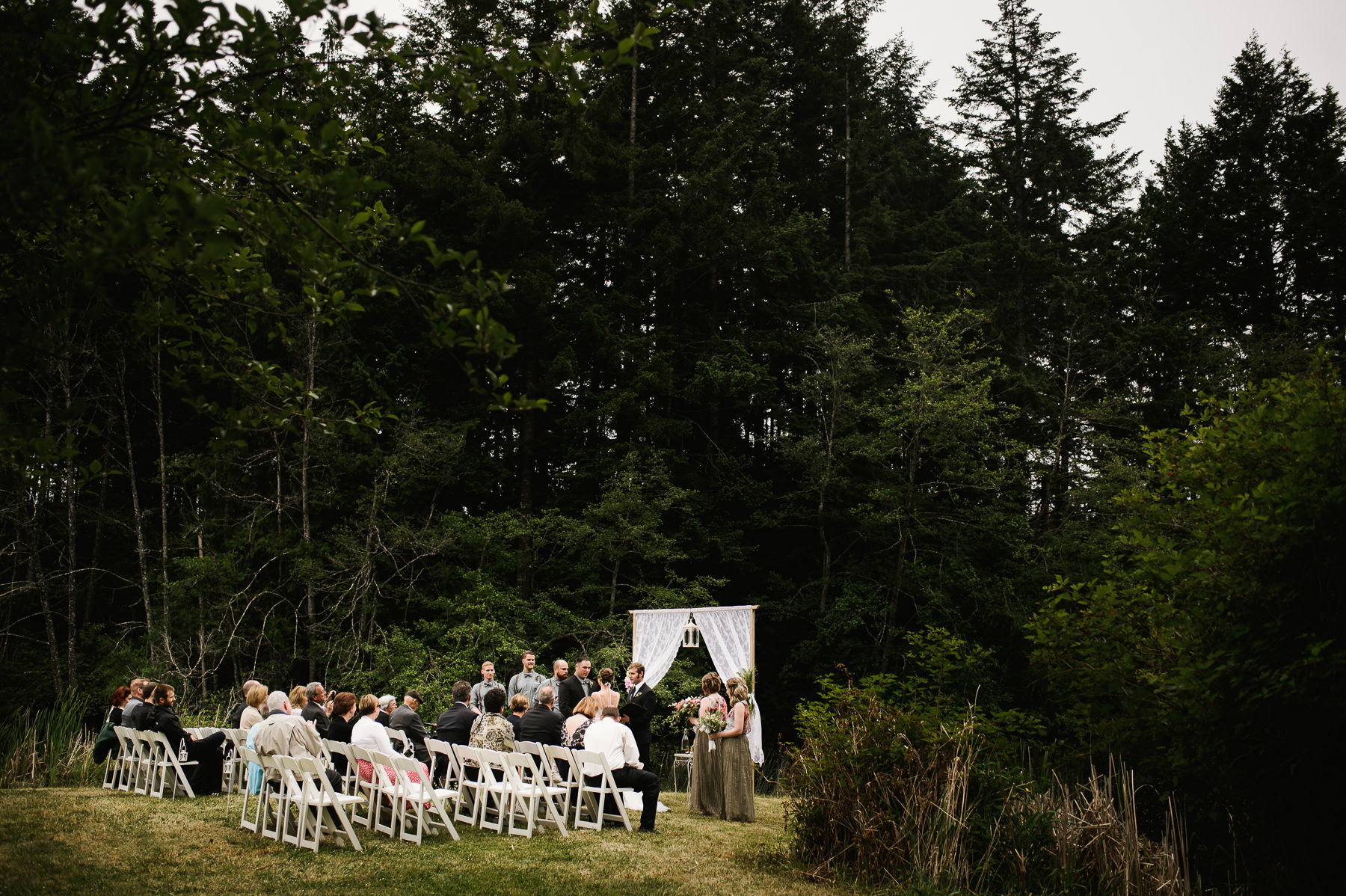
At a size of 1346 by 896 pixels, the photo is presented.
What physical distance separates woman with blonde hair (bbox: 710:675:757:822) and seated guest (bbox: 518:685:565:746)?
162 cm

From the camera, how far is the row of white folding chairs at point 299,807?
6.11 meters

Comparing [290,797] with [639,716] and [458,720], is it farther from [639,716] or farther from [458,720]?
[639,716]

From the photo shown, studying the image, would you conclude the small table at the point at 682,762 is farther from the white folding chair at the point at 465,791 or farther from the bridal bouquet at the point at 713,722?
the white folding chair at the point at 465,791

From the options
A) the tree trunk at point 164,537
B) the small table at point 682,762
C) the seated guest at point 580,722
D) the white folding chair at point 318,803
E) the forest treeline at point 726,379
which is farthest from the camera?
the forest treeline at point 726,379

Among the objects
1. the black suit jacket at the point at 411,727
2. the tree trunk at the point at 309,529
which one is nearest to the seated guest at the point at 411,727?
the black suit jacket at the point at 411,727

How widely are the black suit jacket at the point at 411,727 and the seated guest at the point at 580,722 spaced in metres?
1.23

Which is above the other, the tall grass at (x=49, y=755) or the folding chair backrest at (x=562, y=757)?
the folding chair backrest at (x=562, y=757)

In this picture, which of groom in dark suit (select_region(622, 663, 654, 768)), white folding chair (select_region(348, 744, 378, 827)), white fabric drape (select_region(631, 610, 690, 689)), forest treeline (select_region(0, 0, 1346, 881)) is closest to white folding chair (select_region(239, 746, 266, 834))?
white folding chair (select_region(348, 744, 378, 827))

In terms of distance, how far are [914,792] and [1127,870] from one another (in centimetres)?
127

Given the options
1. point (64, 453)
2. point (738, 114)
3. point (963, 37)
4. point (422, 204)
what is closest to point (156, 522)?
point (422, 204)

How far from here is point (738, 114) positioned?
1953 centimetres

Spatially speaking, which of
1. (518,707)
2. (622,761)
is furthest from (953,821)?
(518,707)

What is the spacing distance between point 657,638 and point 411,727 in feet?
21.5

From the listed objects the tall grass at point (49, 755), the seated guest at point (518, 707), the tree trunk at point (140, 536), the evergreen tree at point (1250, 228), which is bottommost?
the tall grass at point (49, 755)
